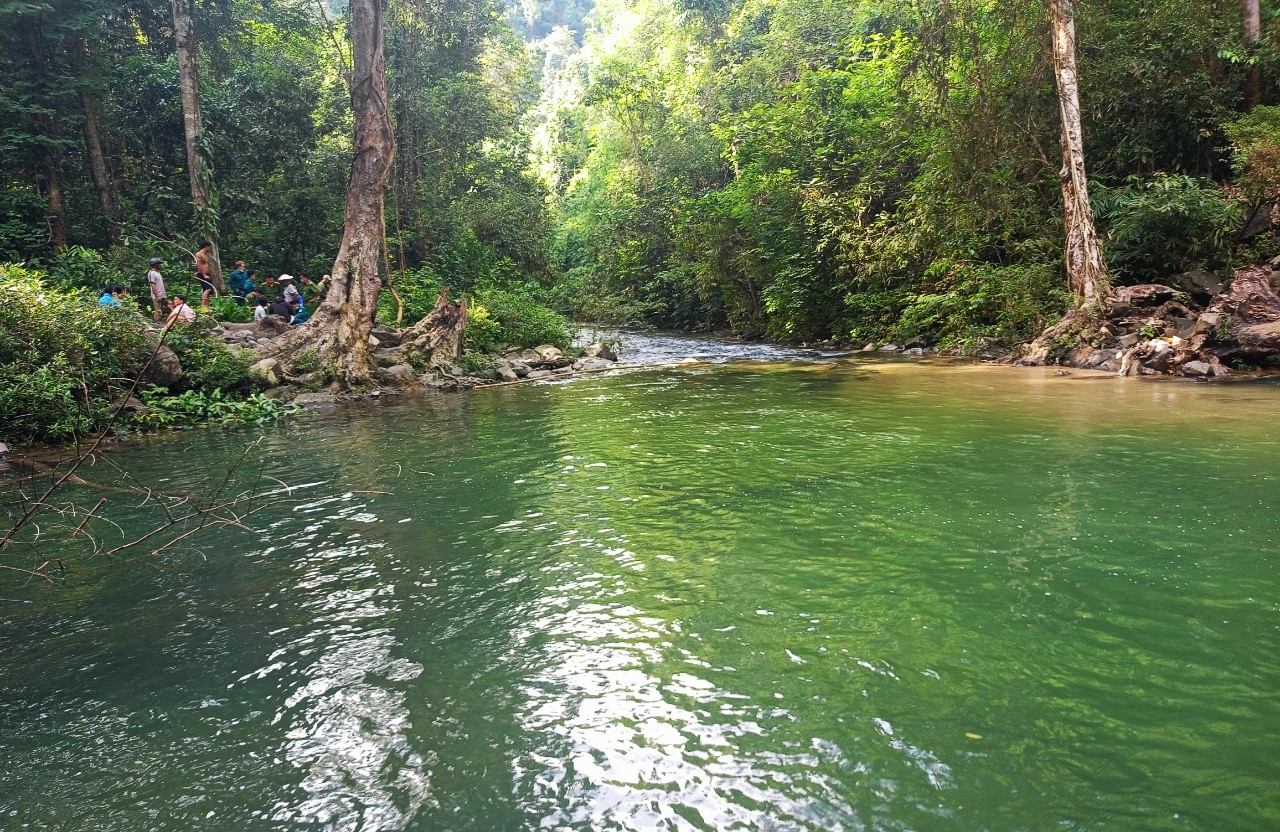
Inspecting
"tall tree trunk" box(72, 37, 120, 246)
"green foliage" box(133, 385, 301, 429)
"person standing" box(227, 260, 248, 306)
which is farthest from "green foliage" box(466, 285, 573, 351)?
"tall tree trunk" box(72, 37, 120, 246)

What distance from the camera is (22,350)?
1009cm

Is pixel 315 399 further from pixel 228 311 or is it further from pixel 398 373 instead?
pixel 228 311

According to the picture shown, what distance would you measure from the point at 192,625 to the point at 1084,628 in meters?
4.53

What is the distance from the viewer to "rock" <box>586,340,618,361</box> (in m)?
19.6

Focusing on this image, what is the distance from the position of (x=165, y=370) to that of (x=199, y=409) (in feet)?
2.93

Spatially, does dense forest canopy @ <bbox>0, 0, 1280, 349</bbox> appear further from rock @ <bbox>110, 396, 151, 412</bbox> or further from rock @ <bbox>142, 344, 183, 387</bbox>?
rock @ <bbox>142, 344, 183, 387</bbox>

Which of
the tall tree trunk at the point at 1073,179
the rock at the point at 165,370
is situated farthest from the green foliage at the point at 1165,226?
the rock at the point at 165,370

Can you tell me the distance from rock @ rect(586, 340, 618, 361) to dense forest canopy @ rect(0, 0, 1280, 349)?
4.86m

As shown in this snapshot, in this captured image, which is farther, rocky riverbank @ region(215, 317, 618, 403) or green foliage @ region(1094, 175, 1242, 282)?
rocky riverbank @ region(215, 317, 618, 403)

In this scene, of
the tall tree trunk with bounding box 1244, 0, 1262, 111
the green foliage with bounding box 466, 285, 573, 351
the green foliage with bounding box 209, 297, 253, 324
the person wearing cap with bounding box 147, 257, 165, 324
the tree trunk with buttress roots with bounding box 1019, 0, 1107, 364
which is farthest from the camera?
the green foliage with bounding box 466, 285, 573, 351

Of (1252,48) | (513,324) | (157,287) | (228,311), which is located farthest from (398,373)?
(1252,48)

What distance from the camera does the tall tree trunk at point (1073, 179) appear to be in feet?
47.3

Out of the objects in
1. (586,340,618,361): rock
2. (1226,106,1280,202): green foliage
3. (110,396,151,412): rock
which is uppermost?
(1226,106,1280,202): green foliage

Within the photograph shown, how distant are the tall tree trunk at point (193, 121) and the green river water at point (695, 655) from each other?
14.7 m
